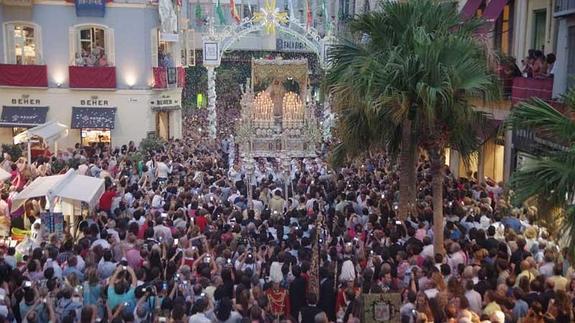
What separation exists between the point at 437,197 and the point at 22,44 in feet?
68.7

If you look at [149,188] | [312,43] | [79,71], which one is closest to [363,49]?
[149,188]

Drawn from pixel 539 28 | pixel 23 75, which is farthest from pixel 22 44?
pixel 539 28

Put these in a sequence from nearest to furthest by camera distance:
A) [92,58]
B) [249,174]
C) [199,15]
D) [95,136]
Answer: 1. [249,174]
2. [92,58]
3. [95,136]
4. [199,15]

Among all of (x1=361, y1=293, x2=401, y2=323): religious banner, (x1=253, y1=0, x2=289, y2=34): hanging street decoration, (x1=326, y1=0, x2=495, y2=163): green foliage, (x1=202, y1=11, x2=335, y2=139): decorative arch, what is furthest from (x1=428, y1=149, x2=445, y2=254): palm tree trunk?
(x1=253, y1=0, x2=289, y2=34): hanging street decoration

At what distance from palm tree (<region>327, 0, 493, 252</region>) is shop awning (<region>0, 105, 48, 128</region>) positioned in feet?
56.4

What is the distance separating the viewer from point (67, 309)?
340 inches

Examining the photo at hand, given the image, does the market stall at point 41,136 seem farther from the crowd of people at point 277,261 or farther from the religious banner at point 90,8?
the religious banner at point 90,8

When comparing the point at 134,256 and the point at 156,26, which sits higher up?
the point at 156,26

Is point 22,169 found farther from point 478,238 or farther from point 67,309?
point 478,238

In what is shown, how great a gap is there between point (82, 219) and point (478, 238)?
25.4 feet

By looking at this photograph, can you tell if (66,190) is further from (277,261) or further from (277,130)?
(277,130)

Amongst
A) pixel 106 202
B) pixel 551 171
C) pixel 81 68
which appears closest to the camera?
pixel 551 171

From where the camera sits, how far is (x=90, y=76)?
27984mm

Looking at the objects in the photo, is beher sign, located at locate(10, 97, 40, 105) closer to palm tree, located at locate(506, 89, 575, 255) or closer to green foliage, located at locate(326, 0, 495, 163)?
green foliage, located at locate(326, 0, 495, 163)
